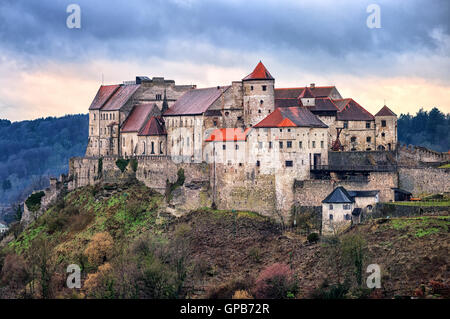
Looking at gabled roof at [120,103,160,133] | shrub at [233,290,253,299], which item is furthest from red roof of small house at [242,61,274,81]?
shrub at [233,290,253,299]

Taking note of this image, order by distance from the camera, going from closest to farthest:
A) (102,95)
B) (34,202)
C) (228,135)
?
(228,135) < (34,202) < (102,95)

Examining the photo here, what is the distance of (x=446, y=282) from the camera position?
74.4m

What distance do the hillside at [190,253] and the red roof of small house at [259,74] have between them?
14.9 m

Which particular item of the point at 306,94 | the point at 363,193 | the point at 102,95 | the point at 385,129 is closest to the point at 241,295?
the point at 363,193

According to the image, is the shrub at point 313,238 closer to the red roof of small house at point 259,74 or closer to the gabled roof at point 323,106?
the red roof of small house at point 259,74

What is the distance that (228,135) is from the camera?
9912 centimetres

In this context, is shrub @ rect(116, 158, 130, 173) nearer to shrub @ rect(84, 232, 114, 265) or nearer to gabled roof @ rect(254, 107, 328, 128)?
shrub @ rect(84, 232, 114, 265)

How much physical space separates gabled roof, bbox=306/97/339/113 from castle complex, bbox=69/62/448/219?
6cm

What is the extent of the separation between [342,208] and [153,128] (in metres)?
30.5

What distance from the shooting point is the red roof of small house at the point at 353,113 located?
107m

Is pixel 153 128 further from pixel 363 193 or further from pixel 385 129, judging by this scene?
pixel 363 193

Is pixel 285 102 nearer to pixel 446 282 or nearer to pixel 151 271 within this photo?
pixel 151 271

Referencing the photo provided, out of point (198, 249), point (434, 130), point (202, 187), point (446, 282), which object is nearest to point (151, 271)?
point (198, 249)
